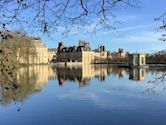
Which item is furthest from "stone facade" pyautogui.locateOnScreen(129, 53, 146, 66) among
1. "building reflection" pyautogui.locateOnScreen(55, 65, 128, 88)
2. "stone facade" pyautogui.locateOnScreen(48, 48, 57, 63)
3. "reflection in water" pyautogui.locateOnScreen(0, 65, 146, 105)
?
"stone facade" pyautogui.locateOnScreen(48, 48, 57, 63)

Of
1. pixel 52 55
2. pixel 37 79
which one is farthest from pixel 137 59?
pixel 37 79

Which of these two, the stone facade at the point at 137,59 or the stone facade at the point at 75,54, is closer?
the stone facade at the point at 137,59

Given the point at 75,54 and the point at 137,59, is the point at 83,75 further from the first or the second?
the point at 75,54

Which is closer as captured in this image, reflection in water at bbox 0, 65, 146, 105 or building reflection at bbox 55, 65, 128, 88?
reflection in water at bbox 0, 65, 146, 105

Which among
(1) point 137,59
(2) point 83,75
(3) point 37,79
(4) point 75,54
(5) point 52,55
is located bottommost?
(2) point 83,75

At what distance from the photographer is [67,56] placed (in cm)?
12312

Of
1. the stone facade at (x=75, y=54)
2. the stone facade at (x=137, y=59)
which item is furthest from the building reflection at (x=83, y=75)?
the stone facade at (x=75, y=54)

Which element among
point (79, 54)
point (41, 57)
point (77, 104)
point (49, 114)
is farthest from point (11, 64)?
point (79, 54)

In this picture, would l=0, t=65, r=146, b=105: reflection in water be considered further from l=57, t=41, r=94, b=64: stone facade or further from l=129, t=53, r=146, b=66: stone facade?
l=57, t=41, r=94, b=64: stone facade

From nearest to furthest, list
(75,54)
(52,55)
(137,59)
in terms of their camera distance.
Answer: (137,59), (75,54), (52,55)

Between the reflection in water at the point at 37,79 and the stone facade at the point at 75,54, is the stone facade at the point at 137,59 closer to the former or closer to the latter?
the stone facade at the point at 75,54

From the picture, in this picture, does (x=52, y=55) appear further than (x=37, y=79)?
Yes

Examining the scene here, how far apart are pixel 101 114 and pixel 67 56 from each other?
109m

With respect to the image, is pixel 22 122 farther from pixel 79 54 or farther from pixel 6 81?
pixel 79 54
